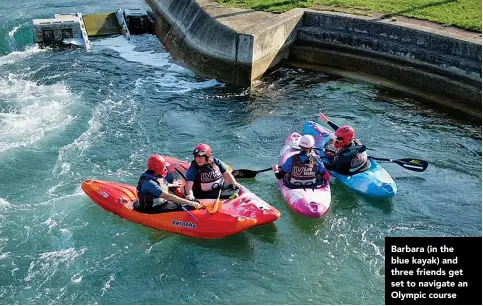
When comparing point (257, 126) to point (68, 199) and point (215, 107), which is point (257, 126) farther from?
point (68, 199)

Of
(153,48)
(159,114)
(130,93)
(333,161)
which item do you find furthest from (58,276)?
(153,48)

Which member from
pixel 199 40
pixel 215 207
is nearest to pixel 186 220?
pixel 215 207

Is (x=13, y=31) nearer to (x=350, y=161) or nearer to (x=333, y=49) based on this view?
(x=333, y=49)

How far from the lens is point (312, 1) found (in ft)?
62.2

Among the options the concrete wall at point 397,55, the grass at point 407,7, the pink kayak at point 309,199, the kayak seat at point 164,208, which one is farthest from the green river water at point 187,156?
the grass at point 407,7

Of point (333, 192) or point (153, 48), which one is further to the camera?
point (153, 48)

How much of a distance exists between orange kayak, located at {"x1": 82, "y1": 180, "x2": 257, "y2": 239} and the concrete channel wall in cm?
725

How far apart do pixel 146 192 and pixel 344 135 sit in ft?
13.2

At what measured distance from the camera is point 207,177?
33.5ft

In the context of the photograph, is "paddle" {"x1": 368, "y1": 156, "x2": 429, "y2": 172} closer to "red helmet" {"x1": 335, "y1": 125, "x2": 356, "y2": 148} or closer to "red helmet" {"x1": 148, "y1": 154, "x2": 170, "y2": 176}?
"red helmet" {"x1": 335, "y1": 125, "x2": 356, "y2": 148}

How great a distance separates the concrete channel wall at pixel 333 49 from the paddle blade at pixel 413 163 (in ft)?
12.4

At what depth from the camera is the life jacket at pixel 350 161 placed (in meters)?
11.4

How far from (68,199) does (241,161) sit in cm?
375

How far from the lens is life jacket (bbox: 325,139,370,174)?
37.3ft
